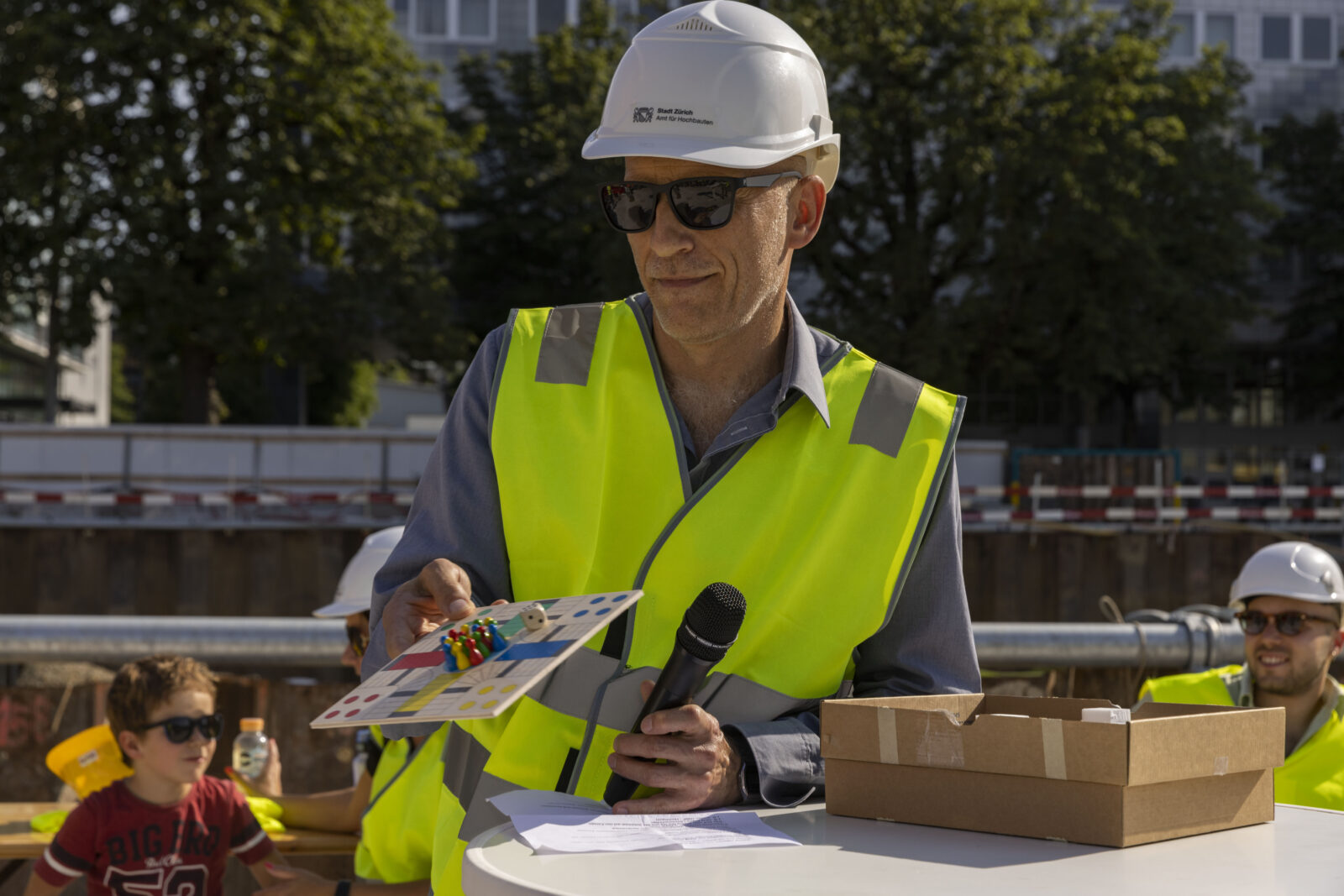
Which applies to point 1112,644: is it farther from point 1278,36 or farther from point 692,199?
point 1278,36

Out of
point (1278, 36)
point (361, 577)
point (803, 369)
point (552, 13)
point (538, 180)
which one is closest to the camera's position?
point (803, 369)

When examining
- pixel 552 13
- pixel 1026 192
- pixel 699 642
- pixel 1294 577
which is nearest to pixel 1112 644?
pixel 1294 577

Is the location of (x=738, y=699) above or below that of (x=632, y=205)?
below

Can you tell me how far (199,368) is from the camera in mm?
33875

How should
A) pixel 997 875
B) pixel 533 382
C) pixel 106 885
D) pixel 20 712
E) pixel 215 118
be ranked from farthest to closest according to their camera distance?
pixel 215 118 → pixel 20 712 → pixel 106 885 → pixel 533 382 → pixel 997 875

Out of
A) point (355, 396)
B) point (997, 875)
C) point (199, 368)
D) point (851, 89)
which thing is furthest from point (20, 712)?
point (355, 396)

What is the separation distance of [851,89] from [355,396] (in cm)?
1997

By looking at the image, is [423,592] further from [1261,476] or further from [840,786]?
[1261,476]

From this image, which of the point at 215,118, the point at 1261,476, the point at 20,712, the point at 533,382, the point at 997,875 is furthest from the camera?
the point at 1261,476

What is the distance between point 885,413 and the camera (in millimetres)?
2703

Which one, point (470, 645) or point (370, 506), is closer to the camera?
point (470, 645)

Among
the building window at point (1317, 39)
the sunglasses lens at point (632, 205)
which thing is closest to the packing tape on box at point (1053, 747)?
the sunglasses lens at point (632, 205)

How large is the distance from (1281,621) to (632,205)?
4.17m

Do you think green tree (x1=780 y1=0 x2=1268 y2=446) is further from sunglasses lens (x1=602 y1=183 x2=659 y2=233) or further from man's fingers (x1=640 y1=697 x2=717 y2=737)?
man's fingers (x1=640 y1=697 x2=717 y2=737)
